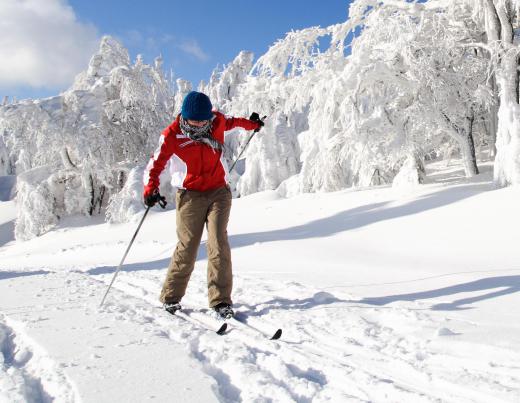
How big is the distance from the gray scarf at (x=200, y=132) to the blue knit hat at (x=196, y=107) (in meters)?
0.06

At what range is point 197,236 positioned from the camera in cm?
360

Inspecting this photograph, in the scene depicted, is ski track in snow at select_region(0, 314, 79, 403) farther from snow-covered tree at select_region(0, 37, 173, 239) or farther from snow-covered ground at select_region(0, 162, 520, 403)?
snow-covered tree at select_region(0, 37, 173, 239)

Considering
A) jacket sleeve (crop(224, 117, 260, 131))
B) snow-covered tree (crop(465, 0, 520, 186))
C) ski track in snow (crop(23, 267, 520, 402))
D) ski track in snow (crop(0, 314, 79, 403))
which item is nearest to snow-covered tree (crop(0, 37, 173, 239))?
snow-covered tree (crop(465, 0, 520, 186))

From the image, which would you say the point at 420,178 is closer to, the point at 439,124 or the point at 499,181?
the point at 439,124

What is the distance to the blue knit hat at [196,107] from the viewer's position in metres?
3.42

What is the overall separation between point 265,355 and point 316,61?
31.9 ft

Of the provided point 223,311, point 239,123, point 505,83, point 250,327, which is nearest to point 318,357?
point 250,327

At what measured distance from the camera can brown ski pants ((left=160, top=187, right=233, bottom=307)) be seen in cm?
348

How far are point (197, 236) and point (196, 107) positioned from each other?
3.54 ft

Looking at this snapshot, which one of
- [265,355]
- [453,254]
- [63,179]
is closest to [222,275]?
[265,355]

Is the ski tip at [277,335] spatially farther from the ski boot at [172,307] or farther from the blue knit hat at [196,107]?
the blue knit hat at [196,107]

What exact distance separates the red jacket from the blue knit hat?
0.13 m

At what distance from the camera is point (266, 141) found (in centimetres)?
3036

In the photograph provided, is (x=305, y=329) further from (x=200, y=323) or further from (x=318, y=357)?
(x=200, y=323)
